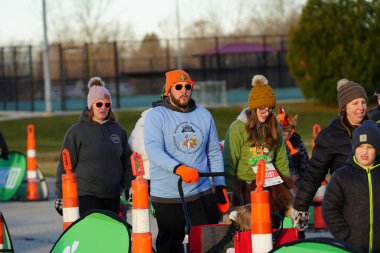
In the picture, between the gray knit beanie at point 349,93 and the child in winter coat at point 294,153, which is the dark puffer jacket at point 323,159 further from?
the child in winter coat at point 294,153

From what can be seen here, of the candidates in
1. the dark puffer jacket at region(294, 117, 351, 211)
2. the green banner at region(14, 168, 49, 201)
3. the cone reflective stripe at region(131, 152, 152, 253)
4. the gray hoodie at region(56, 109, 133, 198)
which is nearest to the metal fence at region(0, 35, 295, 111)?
the green banner at region(14, 168, 49, 201)

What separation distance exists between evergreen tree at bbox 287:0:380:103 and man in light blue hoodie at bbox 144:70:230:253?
28641 millimetres

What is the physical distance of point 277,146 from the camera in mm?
9047

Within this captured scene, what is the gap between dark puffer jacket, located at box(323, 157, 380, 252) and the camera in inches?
267

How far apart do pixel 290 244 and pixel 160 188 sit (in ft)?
Answer: 8.26

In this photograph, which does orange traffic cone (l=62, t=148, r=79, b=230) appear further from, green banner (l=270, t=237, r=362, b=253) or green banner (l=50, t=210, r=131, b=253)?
green banner (l=270, t=237, r=362, b=253)

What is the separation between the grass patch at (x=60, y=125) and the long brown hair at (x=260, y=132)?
12.1 metres

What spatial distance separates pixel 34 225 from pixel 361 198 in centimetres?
760

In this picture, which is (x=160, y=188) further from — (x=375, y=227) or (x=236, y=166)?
(x=375, y=227)

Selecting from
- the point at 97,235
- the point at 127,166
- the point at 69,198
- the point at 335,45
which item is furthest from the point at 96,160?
the point at 335,45

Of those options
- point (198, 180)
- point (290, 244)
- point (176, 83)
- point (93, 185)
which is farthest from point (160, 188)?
point (290, 244)

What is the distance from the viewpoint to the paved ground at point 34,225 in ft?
39.4

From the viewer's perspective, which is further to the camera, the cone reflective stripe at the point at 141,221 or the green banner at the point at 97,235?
the green banner at the point at 97,235

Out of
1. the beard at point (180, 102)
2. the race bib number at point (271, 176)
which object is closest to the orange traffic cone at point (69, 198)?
the beard at point (180, 102)
